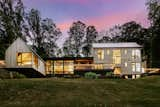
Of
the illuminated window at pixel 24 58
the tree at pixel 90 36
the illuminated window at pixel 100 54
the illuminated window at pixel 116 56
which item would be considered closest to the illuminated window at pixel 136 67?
the illuminated window at pixel 116 56

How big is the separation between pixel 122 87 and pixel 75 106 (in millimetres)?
7221

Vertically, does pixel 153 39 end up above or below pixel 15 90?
above

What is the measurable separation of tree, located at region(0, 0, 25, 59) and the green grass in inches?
1774

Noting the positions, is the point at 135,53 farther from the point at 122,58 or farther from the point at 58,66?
the point at 58,66

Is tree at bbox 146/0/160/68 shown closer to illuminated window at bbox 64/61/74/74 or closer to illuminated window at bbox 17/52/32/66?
illuminated window at bbox 64/61/74/74

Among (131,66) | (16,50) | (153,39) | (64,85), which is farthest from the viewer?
(153,39)

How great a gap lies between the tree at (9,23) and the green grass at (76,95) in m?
45.1

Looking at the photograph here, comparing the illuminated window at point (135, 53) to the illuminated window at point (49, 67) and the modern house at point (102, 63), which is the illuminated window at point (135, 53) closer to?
the modern house at point (102, 63)

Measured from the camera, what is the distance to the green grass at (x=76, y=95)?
19758 millimetres

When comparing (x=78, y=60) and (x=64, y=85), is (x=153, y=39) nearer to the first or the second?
(x=78, y=60)

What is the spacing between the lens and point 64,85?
82.2 ft

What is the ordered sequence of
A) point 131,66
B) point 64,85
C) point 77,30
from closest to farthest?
point 64,85 → point 131,66 → point 77,30

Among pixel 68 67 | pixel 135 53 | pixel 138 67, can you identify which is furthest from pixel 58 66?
pixel 135 53

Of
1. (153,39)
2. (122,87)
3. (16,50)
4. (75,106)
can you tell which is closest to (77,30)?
(153,39)
